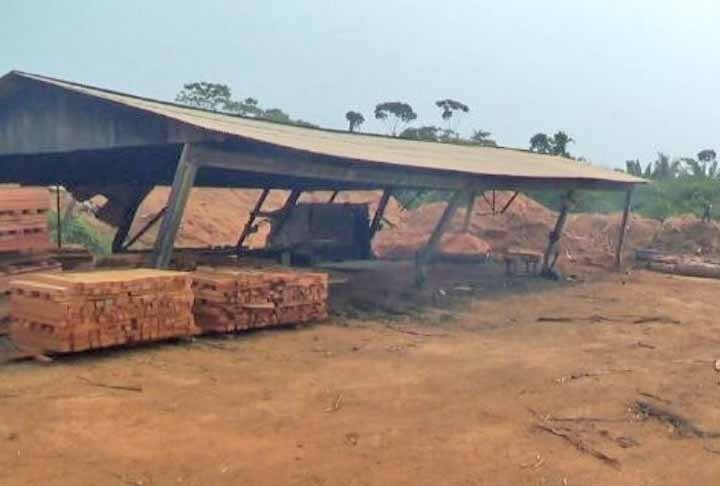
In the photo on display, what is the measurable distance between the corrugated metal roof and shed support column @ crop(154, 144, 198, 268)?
69cm

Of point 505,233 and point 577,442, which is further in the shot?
point 505,233

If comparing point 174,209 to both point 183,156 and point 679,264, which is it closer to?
point 183,156

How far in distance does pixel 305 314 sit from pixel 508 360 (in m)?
3.34

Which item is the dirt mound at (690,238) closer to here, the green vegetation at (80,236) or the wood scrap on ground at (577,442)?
the green vegetation at (80,236)

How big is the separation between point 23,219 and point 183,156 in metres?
Answer: 2.44

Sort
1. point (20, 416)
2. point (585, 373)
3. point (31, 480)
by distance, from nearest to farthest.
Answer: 1. point (31, 480)
2. point (20, 416)
3. point (585, 373)

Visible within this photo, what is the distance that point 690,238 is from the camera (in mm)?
28141

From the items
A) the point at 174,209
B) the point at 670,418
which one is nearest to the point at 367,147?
the point at 174,209

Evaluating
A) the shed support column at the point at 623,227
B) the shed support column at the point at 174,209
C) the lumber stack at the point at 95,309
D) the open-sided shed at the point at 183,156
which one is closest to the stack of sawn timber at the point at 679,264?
the shed support column at the point at 623,227

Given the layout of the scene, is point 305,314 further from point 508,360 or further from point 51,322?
point 51,322

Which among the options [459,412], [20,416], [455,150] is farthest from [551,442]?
[455,150]

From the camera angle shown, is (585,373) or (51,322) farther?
(585,373)

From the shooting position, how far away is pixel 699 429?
24.2ft

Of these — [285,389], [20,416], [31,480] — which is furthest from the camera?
[285,389]
